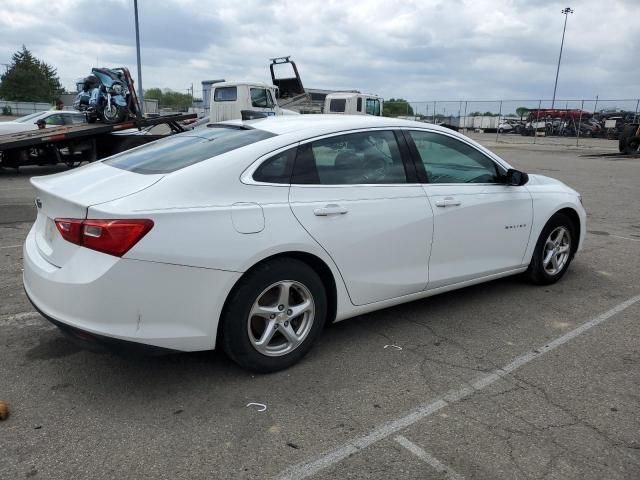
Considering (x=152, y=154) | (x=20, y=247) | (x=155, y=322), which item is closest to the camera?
(x=155, y=322)

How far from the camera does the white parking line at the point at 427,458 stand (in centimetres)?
246

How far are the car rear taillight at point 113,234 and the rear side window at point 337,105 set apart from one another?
20.5 metres

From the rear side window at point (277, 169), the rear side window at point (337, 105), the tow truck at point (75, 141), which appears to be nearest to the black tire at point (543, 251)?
the rear side window at point (277, 169)

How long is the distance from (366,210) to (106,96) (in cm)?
1252

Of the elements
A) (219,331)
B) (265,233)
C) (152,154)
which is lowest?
(219,331)

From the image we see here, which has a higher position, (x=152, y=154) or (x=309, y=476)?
(x=152, y=154)

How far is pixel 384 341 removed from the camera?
388 centimetres

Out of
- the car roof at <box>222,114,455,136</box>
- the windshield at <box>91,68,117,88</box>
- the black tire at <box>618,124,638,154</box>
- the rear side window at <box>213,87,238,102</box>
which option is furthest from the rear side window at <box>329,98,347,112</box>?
the car roof at <box>222,114,455,136</box>

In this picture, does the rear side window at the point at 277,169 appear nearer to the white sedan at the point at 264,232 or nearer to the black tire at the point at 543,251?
the white sedan at the point at 264,232

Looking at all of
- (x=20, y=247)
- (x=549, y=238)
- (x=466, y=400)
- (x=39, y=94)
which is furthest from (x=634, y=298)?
(x=39, y=94)

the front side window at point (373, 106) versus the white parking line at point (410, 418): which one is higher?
the front side window at point (373, 106)

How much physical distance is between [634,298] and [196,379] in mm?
3990

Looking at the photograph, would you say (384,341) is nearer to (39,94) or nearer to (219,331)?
(219,331)

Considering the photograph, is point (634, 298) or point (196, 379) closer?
point (196, 379)
